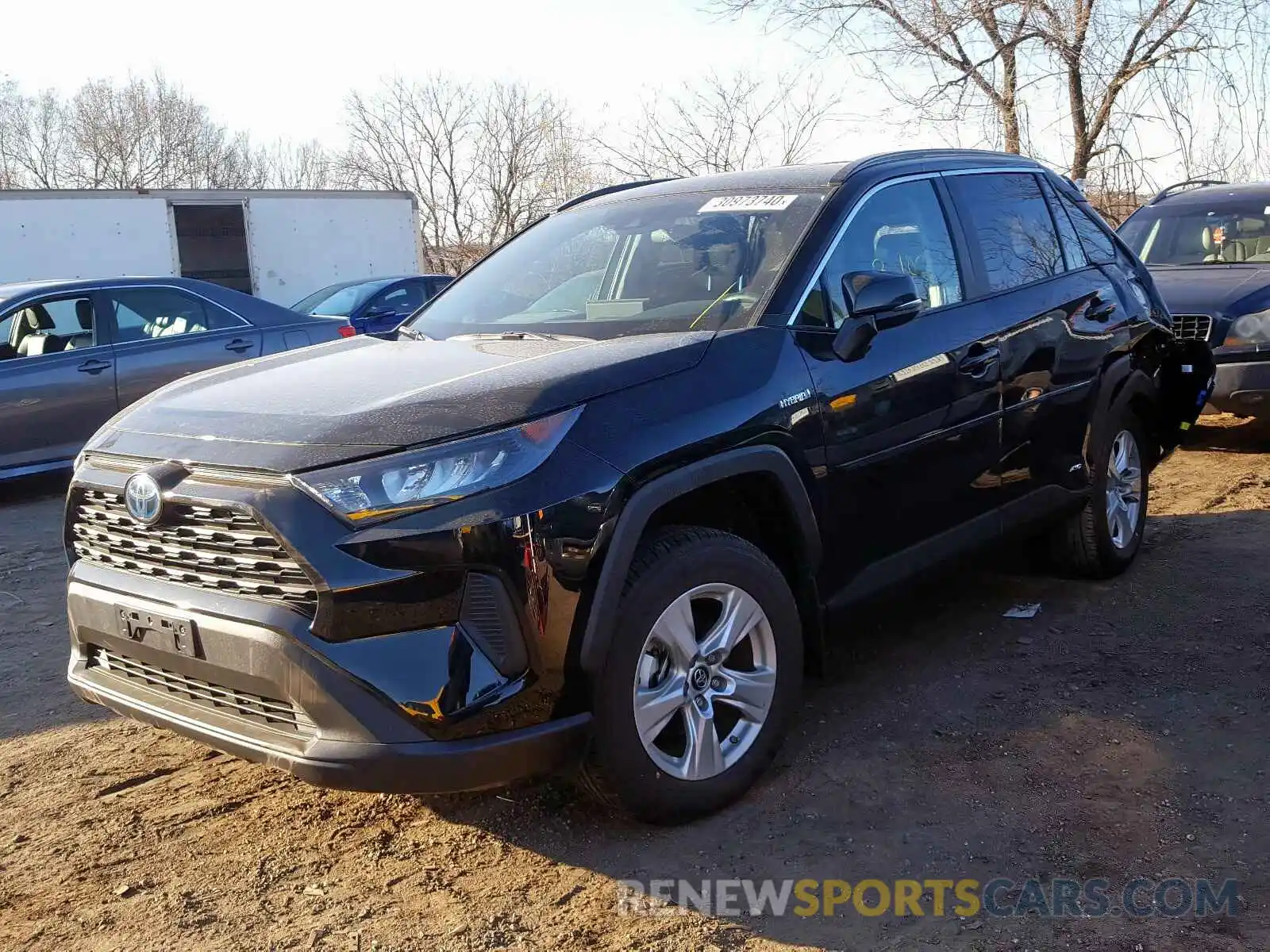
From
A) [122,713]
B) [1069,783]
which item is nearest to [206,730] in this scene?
[122,713]

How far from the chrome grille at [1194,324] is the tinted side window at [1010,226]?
3.10 meters

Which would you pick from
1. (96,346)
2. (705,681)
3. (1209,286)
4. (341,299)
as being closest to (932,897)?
(705,681)

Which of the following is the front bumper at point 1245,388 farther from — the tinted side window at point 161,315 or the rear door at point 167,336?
the tinted side window at point 161,315

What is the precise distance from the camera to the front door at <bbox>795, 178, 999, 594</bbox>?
351 centimetres

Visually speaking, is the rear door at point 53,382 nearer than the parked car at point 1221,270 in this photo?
No

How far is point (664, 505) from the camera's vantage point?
2977 millimetres

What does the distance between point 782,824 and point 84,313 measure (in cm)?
722

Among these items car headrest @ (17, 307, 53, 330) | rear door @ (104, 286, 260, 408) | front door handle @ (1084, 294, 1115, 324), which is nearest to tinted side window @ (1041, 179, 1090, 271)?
front door handle @ (1084, 294, 1115, 324)

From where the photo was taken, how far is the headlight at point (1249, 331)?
720 cm

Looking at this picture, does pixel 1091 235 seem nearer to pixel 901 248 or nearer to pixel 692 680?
pixel 901 248

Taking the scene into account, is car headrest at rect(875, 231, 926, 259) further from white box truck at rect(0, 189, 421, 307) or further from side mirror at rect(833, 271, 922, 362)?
white box truck at rect(0, 189, 421, 307)

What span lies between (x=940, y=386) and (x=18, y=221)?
1468 cm

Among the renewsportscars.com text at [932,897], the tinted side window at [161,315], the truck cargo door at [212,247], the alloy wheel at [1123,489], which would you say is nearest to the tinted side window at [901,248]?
the alloy wheel at [1123,489]

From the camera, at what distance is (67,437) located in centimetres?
814
